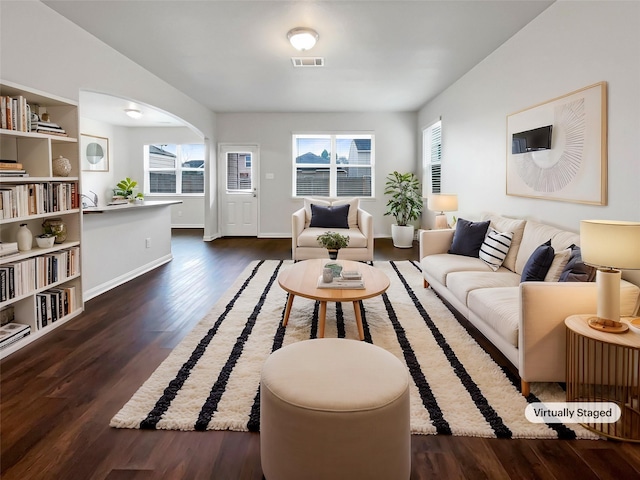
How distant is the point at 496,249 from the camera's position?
3.40 metres

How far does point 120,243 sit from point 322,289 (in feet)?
9.02

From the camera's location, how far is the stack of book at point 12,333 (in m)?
2.61

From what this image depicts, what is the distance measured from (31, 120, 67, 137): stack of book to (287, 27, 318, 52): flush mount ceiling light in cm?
214

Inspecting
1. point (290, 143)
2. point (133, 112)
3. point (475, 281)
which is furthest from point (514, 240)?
point (133, 112)

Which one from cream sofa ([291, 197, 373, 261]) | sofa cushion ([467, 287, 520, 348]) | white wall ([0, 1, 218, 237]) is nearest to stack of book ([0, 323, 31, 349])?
white wall ([0, 1, 218, 237])

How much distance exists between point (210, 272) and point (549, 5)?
171 inches

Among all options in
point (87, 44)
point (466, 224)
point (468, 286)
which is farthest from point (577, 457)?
point (87, 44)

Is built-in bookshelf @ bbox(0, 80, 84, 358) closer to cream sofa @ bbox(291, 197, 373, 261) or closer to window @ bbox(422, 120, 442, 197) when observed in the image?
cream sofa @ bbox(291, 197, 373, 261)

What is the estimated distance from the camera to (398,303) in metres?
3.69

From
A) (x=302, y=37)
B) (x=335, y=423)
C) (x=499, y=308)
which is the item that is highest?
(x=302, y=37)

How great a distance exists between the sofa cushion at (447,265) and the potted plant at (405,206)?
2.98 m

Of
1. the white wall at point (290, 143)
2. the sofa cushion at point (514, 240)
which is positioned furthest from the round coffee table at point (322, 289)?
the white wall at point (290, 143)

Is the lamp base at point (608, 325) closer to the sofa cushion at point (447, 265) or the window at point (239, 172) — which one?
the sofa cushion at point (447, 265)

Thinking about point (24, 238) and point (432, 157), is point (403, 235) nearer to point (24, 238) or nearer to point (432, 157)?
point (432, 157)
